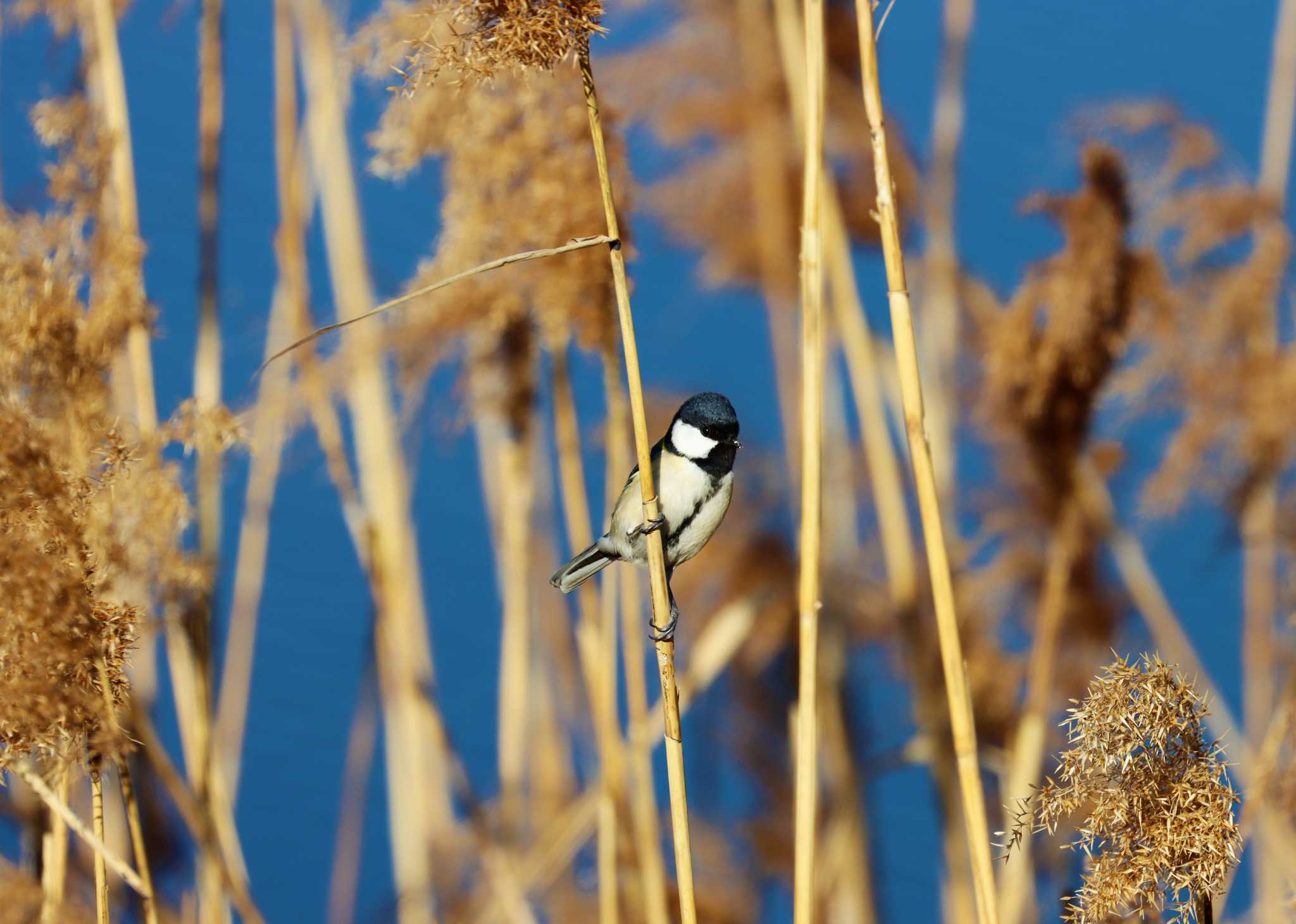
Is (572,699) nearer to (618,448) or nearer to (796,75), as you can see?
(618,448)

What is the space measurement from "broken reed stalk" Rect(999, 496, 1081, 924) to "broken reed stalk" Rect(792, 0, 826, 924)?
642 mm

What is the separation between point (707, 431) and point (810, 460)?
1.71ft

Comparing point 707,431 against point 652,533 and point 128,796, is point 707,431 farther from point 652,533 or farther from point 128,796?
point 128,796

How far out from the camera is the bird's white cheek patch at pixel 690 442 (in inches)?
62.4

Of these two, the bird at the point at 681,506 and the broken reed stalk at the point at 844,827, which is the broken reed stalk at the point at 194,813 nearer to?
the bird at the point at 681,506

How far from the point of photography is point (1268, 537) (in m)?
2.12

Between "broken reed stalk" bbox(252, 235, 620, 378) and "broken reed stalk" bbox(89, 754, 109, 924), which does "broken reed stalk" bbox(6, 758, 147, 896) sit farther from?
"broken reed stalk" bbox(252, 235, 620, 378)

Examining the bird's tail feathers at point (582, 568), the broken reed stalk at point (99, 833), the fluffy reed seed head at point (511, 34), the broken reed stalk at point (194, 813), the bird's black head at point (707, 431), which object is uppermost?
the bird's black head at point (707, 431)

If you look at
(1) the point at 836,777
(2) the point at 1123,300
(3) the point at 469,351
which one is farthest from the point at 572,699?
(2) the point at 1123,300

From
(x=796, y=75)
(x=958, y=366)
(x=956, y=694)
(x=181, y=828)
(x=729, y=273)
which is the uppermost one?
(x=729, y=273)

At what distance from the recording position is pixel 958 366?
8.13 feet

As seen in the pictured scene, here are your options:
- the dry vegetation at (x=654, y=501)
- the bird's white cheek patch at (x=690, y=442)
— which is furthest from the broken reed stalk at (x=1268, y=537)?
the bird's white cheek patch at (x=690, y=442)

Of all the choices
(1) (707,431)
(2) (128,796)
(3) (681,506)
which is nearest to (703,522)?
(3) (681,506)

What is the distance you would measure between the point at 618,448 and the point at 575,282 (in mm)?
259
